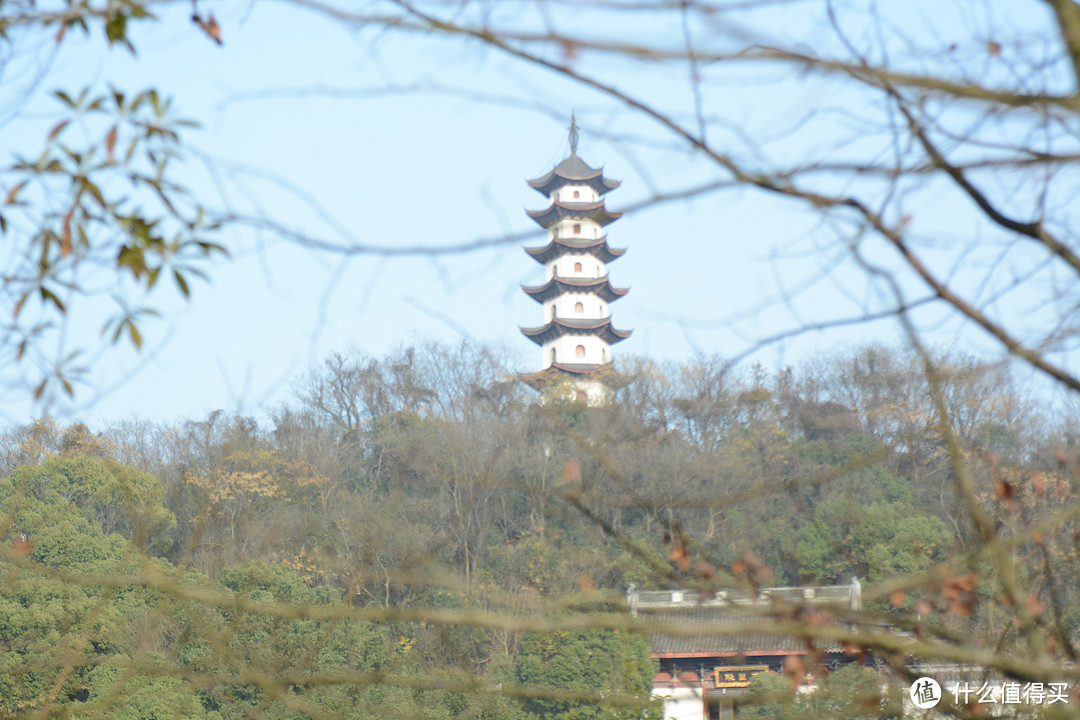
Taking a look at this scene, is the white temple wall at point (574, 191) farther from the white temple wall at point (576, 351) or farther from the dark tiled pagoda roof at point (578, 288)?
the white temple wall at point (576, 351)

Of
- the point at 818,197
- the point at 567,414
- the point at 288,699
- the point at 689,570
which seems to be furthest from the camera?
the point at 567,414

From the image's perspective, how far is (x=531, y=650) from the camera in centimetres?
1252

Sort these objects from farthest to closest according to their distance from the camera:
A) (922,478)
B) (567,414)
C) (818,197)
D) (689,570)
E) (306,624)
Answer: (567,414) < (922,478) < (306,624) < (689,570) < (818,197)

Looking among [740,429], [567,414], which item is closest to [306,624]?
[567,414]

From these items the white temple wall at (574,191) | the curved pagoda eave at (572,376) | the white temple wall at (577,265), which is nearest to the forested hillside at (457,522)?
the curved pagoda eave at (572,376)

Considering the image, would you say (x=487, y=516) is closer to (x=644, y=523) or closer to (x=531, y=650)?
(x=644, y=523)

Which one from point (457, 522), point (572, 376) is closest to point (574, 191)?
point (572, 376)

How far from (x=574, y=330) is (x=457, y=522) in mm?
12017

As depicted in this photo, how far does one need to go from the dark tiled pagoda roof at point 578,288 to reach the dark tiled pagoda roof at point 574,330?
34.9 inches

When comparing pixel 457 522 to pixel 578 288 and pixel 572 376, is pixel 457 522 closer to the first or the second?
pixel 572 376

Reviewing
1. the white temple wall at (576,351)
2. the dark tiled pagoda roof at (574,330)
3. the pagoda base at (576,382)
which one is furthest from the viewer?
the white temple wall at (576,351)

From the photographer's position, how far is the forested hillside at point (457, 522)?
5.41 feet

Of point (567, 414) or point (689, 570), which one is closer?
point (689, 570)

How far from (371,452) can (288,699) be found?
20396mm
